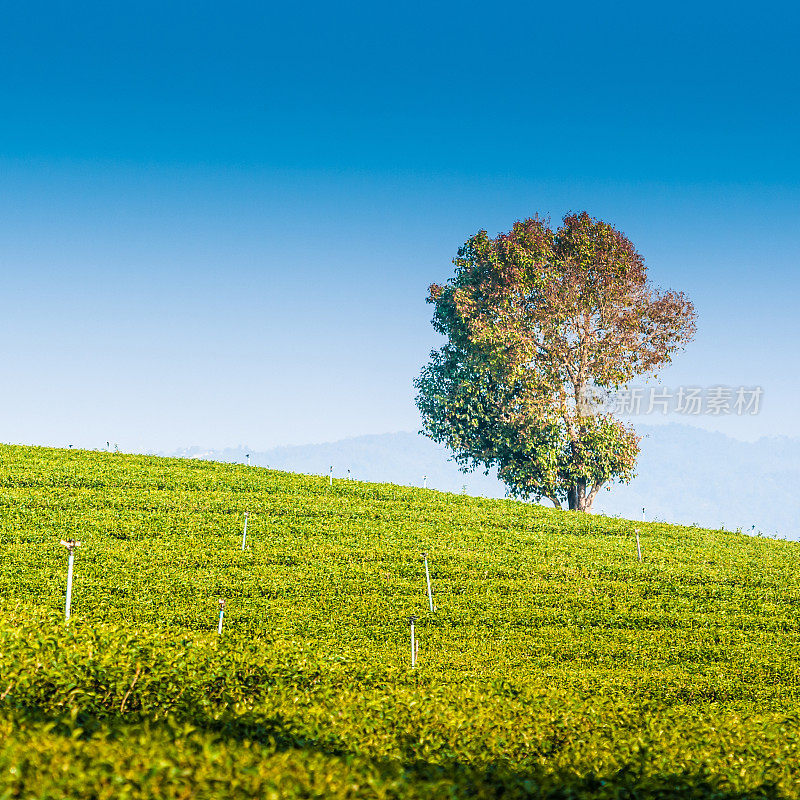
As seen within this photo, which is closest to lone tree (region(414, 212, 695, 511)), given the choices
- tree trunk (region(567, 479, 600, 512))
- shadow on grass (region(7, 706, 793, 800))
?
tree trunk (region(567, 479, 600, 512))

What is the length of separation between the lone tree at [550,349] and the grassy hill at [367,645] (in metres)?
6.92

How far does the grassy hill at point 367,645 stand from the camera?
297 inches

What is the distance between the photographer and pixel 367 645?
60.8ft

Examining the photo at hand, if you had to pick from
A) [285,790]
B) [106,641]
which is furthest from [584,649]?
[285,790]

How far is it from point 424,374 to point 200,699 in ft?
126

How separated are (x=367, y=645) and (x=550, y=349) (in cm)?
2869

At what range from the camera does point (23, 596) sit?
66.9 feet

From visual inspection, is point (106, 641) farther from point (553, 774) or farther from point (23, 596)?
point (23, 596)

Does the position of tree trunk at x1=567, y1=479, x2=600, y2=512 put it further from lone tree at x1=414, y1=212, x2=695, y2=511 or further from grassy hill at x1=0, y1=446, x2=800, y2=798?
grassy hill at x1=0, y1=446, x2=800, y2=798

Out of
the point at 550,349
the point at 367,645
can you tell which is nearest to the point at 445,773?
the point at 367,645

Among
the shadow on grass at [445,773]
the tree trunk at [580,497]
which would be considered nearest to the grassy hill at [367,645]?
the shadow on grass at [445,773]

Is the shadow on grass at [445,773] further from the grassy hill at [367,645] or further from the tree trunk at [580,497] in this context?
the tree trunk at [580,497]

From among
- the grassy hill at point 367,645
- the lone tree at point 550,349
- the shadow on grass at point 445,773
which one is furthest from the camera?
the lone tree at point 550,349

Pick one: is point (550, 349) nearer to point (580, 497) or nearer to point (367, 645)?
point (580, 497)
